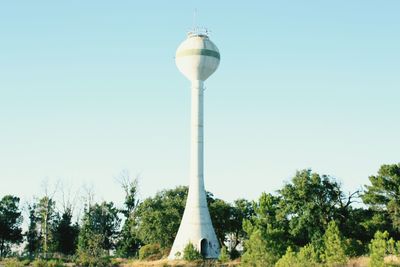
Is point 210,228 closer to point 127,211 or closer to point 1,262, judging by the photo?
point 127,211

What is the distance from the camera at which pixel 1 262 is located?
56.2m

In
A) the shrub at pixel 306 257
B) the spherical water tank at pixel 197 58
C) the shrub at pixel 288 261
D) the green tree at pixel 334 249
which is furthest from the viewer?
the spherical water tank at pixel 197 58

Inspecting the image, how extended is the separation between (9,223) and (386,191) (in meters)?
47.7

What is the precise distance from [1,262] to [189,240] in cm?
2094

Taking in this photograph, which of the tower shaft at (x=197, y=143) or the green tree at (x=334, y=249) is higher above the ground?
the tower shaft at (x=197, y=143)

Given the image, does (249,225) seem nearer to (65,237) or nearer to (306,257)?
(306,257)

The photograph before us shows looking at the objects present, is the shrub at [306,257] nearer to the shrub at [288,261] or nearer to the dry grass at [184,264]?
the shrub at [288,261]

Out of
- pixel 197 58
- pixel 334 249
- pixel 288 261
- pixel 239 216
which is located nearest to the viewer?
pixel 288 261

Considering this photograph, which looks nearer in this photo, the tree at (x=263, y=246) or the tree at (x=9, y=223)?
the tree at (x=263, y=246)

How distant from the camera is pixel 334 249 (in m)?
38.4

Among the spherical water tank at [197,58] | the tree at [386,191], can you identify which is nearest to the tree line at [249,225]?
the tree at [386,191]

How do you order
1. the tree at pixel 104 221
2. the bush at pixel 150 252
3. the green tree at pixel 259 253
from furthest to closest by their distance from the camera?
the tree at pixel 104 221, the bush at pixel 150 252, the green tree at pixel 259 253

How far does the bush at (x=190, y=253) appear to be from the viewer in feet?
171

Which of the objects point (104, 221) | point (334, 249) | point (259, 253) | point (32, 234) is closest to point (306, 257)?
point (259, 253)
